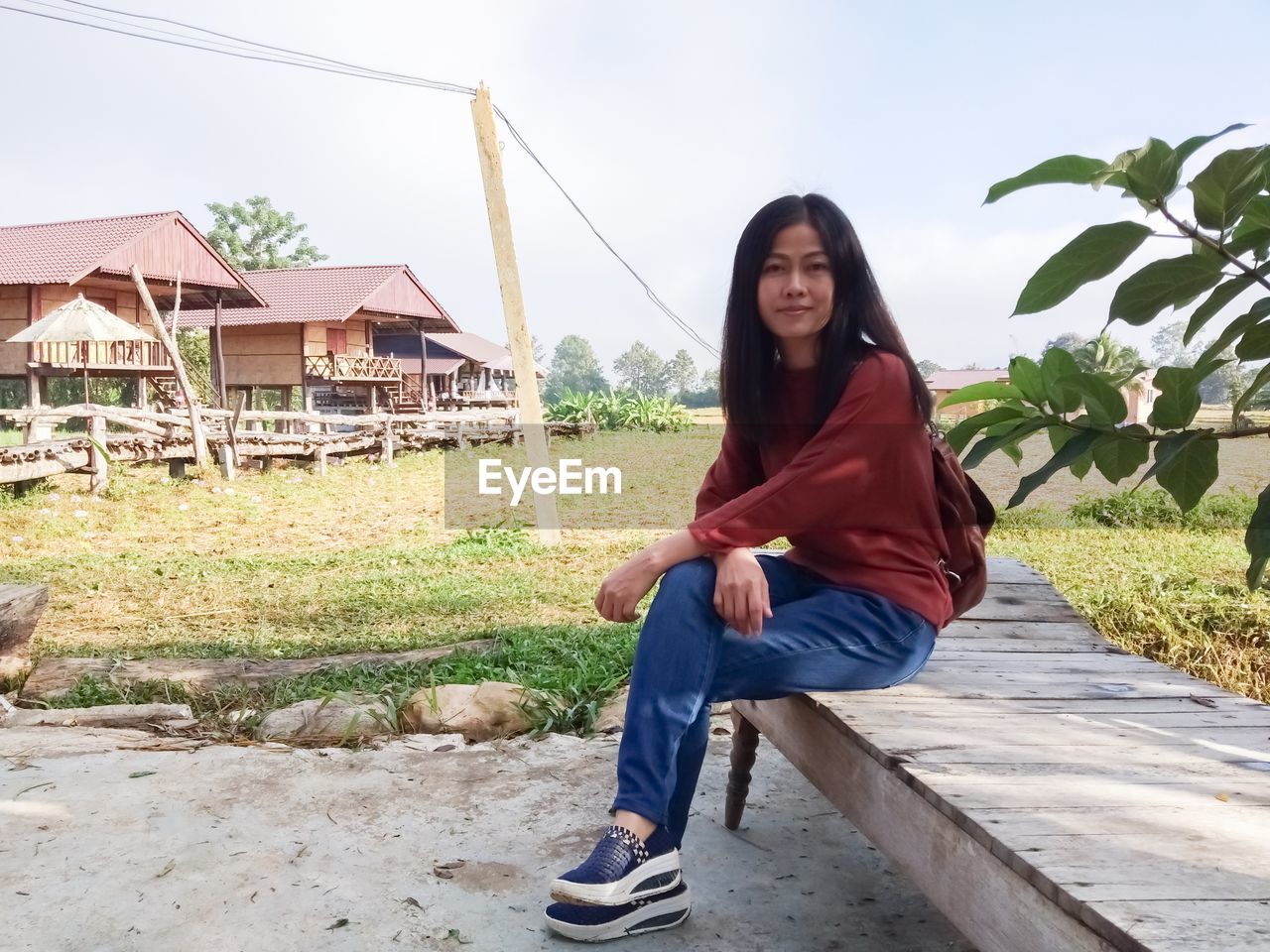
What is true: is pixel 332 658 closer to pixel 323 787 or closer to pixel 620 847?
pixel 323 787

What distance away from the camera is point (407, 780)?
8.80ft

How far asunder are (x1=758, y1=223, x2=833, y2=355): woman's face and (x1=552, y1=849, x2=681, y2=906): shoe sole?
990 millimetres

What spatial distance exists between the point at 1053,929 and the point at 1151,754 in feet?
2.09

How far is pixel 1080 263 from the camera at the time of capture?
46.0 inches

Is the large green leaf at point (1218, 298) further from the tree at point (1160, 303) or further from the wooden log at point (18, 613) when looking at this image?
the wooden log at point (18, 613)

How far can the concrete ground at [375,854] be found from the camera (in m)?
1.90

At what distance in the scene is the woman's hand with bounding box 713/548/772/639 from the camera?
1.75m

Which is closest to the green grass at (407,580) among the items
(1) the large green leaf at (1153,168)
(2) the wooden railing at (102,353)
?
(1) the large green leaf at (1153,168)

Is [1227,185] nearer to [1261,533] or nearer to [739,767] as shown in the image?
[1261,533]

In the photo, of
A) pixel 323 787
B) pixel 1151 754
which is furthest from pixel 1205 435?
pixel 323 787

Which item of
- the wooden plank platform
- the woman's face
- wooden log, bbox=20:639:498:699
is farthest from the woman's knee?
wooden log, bbox=20:639:498:699

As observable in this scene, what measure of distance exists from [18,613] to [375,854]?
8.76 feet

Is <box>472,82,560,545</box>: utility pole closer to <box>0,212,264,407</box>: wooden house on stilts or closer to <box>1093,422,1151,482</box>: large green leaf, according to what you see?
<box>1093,422,1151,482</box>: large green leaf

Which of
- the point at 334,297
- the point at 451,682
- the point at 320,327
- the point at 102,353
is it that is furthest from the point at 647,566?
the point at 320,327
